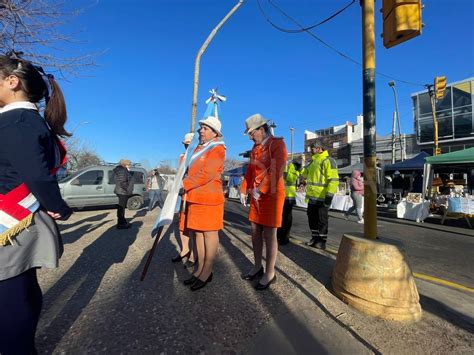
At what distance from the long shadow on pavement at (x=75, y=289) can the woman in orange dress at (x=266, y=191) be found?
1649mm

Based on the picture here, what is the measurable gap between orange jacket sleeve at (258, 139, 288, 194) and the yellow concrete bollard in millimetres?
966

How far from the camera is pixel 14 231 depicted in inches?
52.7

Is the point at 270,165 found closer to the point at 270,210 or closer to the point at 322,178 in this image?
the point at 270,210

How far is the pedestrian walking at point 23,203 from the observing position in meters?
1.31

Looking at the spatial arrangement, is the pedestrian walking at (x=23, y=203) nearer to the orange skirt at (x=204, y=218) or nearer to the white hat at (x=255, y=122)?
the orange skirt at (x=204, y=218)

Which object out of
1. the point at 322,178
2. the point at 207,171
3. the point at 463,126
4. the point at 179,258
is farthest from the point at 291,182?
the point at 463,126

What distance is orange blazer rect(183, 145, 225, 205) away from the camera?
2.90m

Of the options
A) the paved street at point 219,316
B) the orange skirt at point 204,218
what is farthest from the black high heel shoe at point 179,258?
the orange skirt at point 204,218

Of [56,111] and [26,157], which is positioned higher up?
[56,111]

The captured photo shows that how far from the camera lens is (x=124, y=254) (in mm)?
4297

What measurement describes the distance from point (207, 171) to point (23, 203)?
1.70 metres

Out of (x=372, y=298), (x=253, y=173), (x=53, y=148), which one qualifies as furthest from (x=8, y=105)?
(x=372, y=298)

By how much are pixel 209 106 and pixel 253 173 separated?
1952 mm

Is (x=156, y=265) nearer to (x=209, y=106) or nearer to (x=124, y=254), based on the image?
(x=124, y=254)
